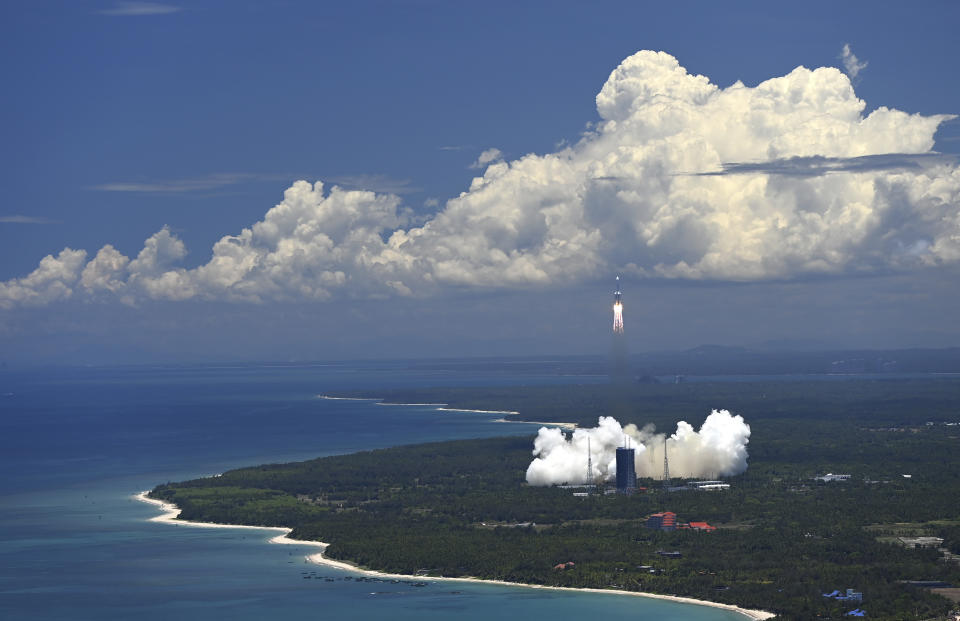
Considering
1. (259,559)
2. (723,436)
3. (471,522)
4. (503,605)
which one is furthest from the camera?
(723,436)

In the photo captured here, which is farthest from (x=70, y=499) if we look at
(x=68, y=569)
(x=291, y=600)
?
(x=291, y=600)

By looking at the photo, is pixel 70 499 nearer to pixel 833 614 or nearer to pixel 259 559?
pixel 259 559

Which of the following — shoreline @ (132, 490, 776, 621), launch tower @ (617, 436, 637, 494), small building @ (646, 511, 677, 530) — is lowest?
shoreline @ (132, 490, 776, 621)

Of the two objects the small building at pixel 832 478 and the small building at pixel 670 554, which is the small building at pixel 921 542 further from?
the small building at pixel 832 478

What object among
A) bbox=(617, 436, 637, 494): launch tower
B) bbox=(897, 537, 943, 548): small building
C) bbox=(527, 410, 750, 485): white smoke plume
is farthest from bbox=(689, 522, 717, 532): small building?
bbox=(527, 410, 750, 485): white smoke plume

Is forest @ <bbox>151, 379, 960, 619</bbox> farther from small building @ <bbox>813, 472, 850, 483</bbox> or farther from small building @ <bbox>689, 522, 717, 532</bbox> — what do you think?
small building @ <bbox>813, 472, 850, 483</bbox>

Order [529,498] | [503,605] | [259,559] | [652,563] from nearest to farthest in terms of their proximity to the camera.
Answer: [503,605]
[652,563]
[259,559]
[529,498]
